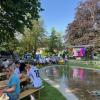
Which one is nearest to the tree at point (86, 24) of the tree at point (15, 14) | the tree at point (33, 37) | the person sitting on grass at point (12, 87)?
the tree at point (33, 37)

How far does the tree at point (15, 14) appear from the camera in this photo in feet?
80.1

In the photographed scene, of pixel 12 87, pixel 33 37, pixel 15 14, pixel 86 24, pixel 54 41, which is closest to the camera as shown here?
pixel 12 87

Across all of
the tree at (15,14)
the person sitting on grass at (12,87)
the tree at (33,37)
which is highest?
the tree at (33,37)

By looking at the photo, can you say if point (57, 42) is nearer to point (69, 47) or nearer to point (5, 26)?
point (69, 47)

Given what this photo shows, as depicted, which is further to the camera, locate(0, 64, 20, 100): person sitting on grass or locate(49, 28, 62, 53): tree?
locate(49, 28, 62, 53): tree

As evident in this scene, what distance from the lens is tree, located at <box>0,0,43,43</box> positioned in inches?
962

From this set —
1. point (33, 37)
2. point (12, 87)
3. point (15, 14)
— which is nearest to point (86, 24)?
point (33, 37)

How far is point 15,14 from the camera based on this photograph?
25781 mm

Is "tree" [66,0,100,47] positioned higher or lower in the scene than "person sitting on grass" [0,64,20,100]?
higher

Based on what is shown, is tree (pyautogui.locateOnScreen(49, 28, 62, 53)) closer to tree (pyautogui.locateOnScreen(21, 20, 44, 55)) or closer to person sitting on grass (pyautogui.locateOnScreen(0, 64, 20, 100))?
tree (pyautogui.locateOnScreen(21, 20, 44, 55))

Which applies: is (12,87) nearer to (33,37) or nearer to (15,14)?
(15,14)

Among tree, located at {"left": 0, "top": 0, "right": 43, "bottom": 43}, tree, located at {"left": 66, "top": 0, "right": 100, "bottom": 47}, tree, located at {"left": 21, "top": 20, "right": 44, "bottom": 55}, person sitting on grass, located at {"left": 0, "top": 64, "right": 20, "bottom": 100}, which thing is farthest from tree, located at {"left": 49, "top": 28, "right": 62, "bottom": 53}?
person sitting on grass, located at {"left": 0, "top": 64, "right": 20, "bottom": 100}

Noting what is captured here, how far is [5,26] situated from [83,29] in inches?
1989

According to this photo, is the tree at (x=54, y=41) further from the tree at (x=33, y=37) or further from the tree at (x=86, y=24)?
the tree at (x=33, y=37)
